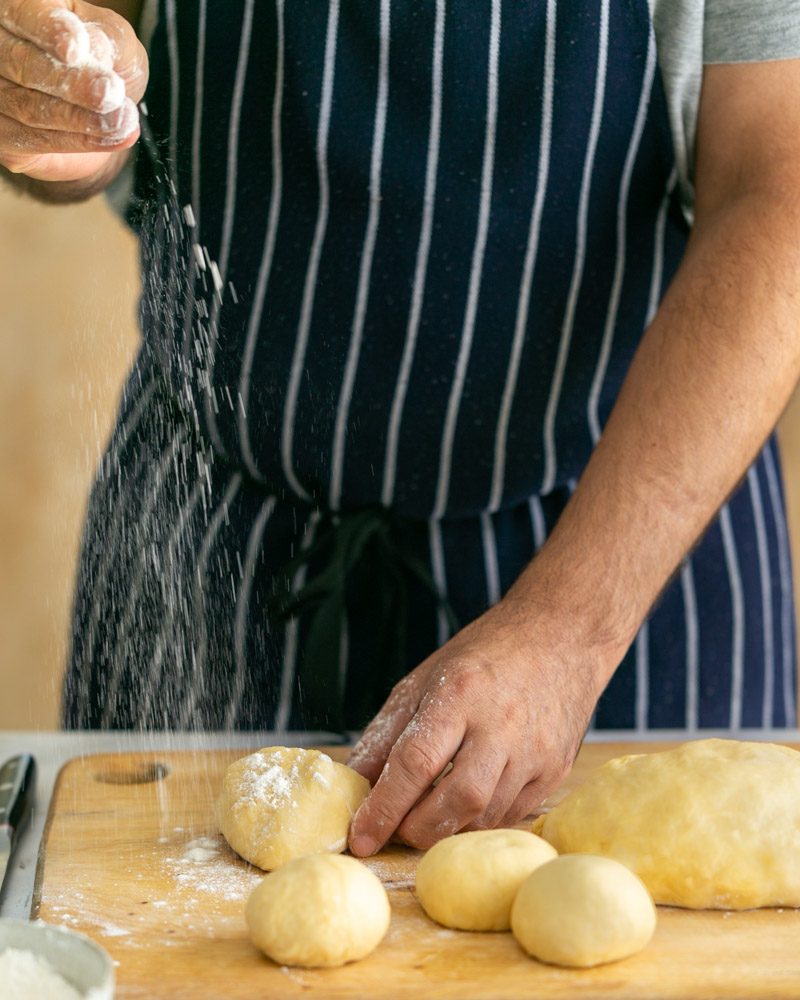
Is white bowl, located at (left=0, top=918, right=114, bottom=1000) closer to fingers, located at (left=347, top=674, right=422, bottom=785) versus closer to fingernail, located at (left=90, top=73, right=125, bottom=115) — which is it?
fingers, located at (left=347, top=674, right=422, bottom=785)

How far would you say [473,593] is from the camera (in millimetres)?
1453

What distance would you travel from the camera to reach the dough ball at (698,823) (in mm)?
923

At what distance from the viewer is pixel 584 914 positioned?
82cm

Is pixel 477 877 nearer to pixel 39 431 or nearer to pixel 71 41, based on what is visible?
pixel 71 41

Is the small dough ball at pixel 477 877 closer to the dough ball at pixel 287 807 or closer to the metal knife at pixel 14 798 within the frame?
the dough ball at pixel 287 807

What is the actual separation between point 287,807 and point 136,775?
27 centimetres

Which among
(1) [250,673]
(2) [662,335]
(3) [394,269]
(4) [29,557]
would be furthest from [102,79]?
(4) [29,557]

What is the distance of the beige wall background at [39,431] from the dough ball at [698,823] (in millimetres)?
2042

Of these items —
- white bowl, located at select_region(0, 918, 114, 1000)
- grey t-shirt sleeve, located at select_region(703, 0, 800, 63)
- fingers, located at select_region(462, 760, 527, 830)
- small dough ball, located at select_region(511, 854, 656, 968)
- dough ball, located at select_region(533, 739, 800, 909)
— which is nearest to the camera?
white bowl, located at select_region(0, 918, 114, 1000)

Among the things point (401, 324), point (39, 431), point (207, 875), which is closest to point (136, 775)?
point (207, 875)

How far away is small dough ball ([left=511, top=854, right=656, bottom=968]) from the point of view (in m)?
0.82

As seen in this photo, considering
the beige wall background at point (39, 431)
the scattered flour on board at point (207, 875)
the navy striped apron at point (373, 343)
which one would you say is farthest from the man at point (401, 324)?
the beige wall background at point (39, 431)

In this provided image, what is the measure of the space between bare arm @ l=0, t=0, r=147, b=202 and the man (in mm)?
234

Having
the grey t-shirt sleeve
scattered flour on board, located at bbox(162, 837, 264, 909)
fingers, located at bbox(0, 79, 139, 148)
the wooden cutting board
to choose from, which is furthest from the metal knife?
the grey t-shirt sleeve
